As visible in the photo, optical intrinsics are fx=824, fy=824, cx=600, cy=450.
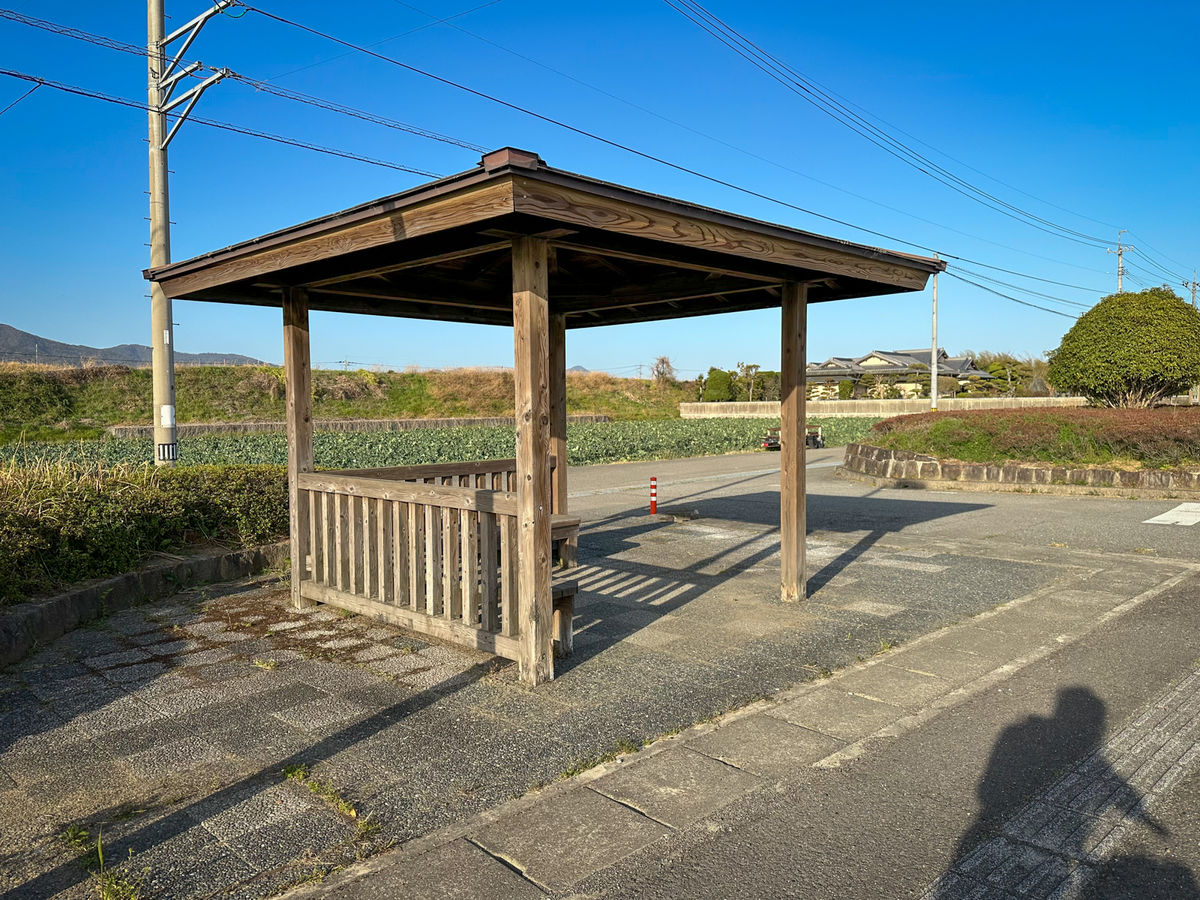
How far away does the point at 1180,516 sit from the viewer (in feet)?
39.2

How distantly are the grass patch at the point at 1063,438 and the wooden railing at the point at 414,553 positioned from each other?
13.7 metres

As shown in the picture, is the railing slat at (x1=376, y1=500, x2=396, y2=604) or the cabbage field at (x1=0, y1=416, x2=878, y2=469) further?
the cabbage field at (x1=0, y1=416, x2=878, y2=469)

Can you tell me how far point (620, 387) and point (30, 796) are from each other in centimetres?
5649

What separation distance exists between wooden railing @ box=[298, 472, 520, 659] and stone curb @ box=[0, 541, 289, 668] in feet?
3.97

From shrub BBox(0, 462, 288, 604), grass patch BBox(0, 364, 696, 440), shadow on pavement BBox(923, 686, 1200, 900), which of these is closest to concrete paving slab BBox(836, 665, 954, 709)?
shadow on pavement BBox(923, 686, 1200, 900)

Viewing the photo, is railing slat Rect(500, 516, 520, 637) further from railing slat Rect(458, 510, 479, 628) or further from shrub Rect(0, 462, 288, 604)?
shrub Rect(0, 462, 288, 604)

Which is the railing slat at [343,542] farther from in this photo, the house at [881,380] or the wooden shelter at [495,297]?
the house at [881,380]

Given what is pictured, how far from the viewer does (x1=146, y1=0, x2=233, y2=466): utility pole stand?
362 inches

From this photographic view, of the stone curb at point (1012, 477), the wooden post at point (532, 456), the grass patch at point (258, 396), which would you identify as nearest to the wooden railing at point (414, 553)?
the wooden post at point (532, 456)

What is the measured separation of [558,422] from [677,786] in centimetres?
534

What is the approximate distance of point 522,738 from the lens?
12.9 ft

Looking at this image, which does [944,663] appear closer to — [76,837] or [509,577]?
[509,577]

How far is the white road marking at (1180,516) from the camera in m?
11.5

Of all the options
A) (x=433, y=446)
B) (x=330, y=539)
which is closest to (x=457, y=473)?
(x=330, y=539)
